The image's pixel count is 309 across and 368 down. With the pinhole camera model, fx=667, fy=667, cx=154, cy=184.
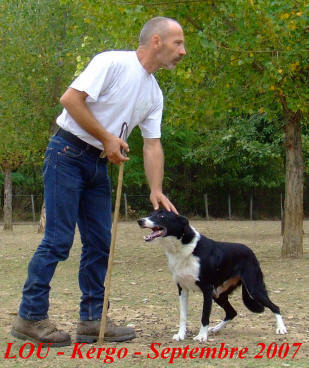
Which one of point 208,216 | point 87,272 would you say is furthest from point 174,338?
point 208,216

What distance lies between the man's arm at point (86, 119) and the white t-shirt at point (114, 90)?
63 millimetres

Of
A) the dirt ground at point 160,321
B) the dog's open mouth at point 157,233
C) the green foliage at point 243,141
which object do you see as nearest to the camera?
the dirt ground at point 160,321

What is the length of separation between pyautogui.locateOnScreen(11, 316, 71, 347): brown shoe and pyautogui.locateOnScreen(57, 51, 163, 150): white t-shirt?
1440 mm

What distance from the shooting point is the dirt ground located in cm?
482

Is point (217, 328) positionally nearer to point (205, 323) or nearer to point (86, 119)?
point (205, 323)

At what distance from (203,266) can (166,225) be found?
478 millimetres

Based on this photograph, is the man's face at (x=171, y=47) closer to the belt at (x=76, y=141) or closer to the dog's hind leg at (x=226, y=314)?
the belt at (x=76, y=141)

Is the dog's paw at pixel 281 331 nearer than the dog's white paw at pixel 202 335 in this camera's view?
No

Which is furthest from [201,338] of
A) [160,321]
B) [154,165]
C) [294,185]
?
[294,185]

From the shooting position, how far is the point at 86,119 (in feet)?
15.9

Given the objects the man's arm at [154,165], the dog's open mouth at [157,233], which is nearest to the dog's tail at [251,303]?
the dog's open mouth at [157,233]

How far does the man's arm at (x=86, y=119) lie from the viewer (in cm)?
484

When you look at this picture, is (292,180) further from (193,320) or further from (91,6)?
(193,320)

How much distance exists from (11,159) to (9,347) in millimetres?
21000
